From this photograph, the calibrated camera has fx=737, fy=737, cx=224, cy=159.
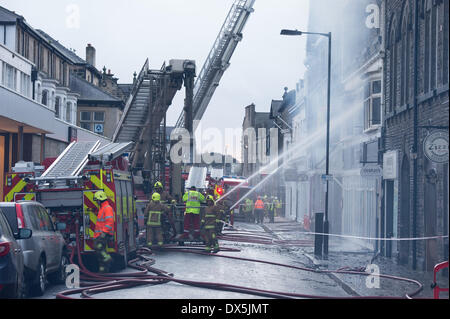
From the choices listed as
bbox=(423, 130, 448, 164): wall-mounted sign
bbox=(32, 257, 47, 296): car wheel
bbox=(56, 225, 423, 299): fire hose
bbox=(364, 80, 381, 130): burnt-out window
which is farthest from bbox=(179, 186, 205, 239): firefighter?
bbox=(32, 257, 47, 296): car wheel

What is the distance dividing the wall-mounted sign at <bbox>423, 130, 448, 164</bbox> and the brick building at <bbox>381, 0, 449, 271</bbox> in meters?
0.09

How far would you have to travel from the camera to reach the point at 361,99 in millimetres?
27438

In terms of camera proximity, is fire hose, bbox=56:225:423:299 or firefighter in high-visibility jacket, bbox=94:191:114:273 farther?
firefighter in high-visibility jacket, bbox=94:191:114:273

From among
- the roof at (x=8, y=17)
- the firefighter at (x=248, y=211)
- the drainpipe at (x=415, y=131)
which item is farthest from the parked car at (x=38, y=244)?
the firefighter at (x=248, y=211)

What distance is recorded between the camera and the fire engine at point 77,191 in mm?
14836

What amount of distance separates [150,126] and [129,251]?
8.82 m

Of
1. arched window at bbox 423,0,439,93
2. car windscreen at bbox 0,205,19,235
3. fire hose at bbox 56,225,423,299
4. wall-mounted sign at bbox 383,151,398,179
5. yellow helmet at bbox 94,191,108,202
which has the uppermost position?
arched window at bbox 423,0,439,93

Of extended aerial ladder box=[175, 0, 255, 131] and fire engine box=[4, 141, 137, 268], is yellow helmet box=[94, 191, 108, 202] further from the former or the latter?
extended aerial ladder box=[175, 0, 255, 131]

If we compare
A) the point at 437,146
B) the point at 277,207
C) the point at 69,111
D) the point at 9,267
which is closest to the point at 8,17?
the point at 69,111

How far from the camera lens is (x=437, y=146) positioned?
13719mm

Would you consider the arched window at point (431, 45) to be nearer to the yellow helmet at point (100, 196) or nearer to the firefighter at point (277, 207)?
the yellow helmet at point (100, 196)

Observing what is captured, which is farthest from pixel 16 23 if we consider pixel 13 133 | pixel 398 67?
pixel 398 67

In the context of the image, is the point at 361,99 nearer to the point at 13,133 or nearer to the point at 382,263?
the point at 382,263

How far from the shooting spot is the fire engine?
14.8 metres
